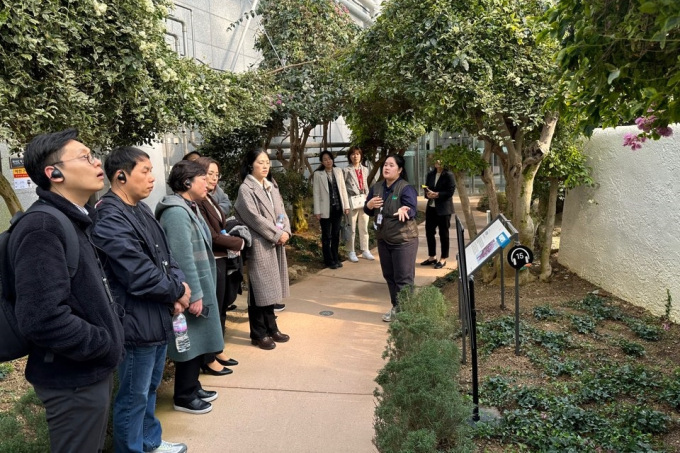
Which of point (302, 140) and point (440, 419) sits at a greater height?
point (302, 140)

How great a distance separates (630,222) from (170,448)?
16.2 feet

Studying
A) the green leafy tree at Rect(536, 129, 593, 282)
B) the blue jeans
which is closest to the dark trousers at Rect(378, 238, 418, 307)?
the green leafy tree at Rect(536, 129, 593, 282)

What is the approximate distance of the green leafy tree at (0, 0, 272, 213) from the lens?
318 cm

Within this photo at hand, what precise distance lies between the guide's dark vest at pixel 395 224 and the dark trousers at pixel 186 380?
2321 millimetres

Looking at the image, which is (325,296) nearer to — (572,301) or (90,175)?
(572,301)

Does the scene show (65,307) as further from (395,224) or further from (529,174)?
(529,174)

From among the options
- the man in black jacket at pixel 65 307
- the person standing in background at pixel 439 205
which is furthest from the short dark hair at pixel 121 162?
the person standing in background at pixel 439 205

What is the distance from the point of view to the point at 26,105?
3.32 metres

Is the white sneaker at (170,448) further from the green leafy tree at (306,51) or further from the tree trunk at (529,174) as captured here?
the green leafy tree at (306,51)

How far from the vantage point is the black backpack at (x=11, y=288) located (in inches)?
81.3

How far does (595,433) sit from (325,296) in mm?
3853

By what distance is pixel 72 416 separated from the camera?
7.06 feet

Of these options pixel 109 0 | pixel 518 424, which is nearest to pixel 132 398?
pixel 518 424

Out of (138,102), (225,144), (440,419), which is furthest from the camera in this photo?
(225,144)
